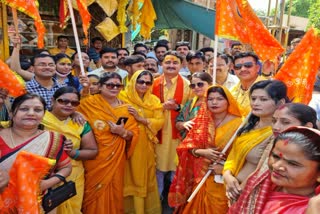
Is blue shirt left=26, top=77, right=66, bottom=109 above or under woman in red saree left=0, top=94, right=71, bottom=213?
above

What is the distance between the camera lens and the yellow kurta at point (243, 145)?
2.20 meters

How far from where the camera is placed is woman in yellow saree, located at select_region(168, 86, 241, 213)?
2770 millimetres

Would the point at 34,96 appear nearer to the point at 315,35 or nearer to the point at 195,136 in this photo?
the point at 195,136

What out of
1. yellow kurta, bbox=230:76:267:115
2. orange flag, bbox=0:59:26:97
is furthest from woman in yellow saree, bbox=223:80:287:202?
orange flag, bbox=0:59:26:97

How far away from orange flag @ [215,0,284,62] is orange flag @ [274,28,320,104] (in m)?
0.40

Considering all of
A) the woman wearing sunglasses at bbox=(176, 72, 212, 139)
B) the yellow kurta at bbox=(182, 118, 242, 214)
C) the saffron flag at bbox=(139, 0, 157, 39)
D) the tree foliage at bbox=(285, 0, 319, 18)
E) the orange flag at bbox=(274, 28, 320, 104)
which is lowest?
the yellow kurta at bbox=(182, 118, 242, 214)

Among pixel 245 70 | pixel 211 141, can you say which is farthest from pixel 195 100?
pixel 211 141

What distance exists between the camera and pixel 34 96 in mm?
2299

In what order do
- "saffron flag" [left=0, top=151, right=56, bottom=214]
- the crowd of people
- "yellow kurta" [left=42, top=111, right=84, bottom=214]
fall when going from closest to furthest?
the crowd of people < "saffron flag" [left=0, top=151, right=56, bottom=214] < "yellow kurta" [left=42, top=111, right=84, bottom=214]

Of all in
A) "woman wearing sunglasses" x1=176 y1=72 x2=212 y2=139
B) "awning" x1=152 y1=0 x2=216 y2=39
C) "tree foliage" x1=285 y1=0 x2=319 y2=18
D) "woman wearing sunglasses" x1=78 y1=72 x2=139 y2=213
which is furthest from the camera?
"tree foliage" x1=285 y1=0 x2=319 y2=18

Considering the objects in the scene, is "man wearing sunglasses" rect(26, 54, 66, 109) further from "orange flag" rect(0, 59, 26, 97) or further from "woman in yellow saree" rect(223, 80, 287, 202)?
"woman in yellow saree" rect(223, 80, 287, 202)

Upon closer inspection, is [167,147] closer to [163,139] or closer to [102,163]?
[163,139]

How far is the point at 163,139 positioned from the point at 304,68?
171 cm

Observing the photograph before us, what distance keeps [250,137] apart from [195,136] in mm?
693
